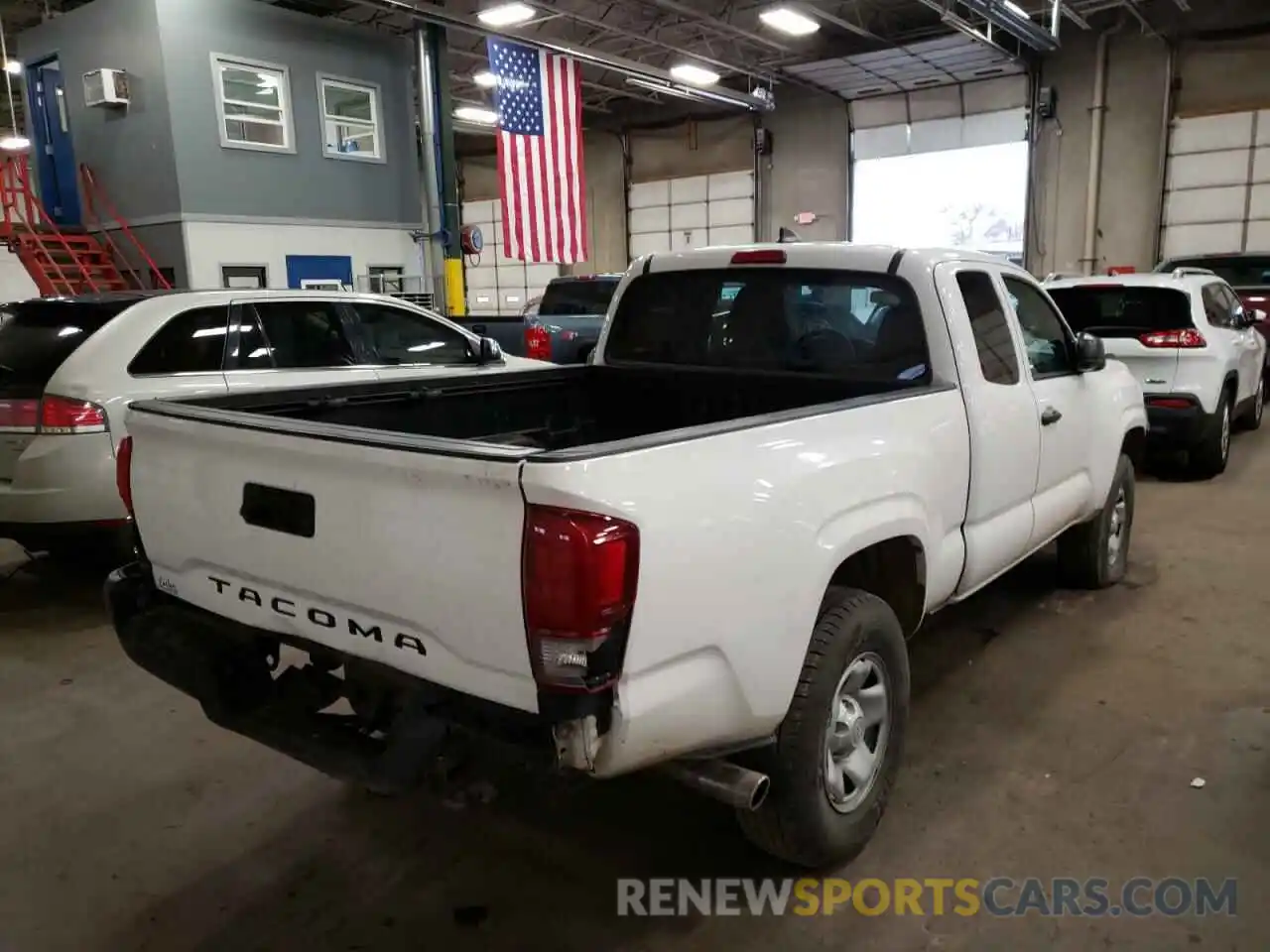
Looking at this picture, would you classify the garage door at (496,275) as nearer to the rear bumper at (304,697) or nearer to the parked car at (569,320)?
the parked car at (569,320)

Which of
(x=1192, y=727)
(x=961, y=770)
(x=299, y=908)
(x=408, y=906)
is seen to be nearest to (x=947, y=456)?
(x=961, y=770)

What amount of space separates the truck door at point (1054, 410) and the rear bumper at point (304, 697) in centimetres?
271

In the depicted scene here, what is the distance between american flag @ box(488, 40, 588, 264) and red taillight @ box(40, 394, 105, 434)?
909cm

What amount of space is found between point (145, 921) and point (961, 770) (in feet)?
8.39

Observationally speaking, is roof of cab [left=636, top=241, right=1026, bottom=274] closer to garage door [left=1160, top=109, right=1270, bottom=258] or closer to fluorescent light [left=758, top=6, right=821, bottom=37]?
fluorescent light [left=758, top=6, right=821, bottom=37]

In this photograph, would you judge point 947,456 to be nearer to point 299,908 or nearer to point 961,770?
point 961,770

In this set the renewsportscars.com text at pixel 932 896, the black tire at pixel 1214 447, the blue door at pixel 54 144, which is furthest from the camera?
the blue door at pixel 54 144

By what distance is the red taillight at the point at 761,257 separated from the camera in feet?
11.6

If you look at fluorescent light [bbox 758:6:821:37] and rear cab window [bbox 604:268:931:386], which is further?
fluorescent light [bbox 758:6:821:37]

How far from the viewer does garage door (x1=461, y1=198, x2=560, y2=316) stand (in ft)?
79.2

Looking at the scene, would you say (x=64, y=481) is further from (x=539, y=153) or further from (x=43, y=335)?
(x=539, y=153)

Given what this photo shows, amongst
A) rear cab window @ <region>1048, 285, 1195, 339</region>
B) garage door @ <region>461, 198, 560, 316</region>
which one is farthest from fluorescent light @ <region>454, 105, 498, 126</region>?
rear cab window @ <region>1048, 285, 1195, 339</region>

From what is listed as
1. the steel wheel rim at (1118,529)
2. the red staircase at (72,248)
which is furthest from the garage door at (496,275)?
the steel wheel rim at (1118,529)

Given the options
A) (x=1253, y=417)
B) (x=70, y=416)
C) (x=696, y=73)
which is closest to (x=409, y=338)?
(x=70, y=416)
